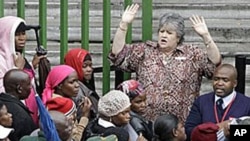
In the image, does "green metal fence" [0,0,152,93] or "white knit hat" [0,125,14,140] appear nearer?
"white knit hat" [0,125,14,140]

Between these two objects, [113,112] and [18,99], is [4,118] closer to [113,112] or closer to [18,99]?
[18,99]

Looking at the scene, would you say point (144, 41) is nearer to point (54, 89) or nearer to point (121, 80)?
point (121, 80)

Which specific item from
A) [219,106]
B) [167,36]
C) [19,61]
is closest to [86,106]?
[19,61]

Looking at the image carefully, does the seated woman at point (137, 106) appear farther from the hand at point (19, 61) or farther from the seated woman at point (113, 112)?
the hand at point (19, 61)

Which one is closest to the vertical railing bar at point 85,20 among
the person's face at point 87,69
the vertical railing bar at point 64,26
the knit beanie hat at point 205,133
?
the vertical railing bar at point 64,26

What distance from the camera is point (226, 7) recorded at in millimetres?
11469

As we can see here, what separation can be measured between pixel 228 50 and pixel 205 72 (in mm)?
1427

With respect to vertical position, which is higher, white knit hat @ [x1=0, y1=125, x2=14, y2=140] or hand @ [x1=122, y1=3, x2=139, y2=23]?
Answer: hand @ [x1=122, y1=3, x2=139, y2=23]

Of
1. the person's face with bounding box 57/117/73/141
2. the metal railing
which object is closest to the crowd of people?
the person's face with bounding box 57/117/73/141

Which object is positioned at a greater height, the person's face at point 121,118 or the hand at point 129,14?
the hand at point 129,14

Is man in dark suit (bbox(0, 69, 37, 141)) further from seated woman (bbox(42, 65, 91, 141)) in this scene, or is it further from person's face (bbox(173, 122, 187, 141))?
person's face (bbox(173, 122, 187, 141))

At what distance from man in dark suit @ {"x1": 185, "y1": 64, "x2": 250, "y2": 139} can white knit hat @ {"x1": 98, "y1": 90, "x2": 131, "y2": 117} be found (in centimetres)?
64

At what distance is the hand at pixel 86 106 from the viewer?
8836mm

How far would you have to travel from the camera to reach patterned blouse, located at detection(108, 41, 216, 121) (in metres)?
9.15
